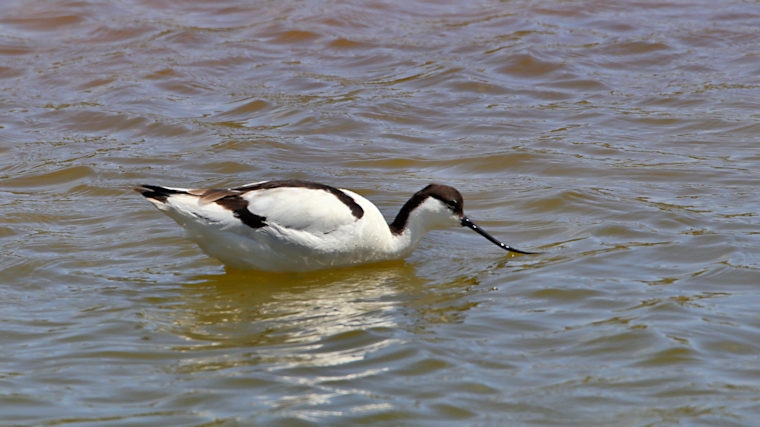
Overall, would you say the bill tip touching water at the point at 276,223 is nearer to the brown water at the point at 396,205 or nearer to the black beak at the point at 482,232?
the brown water at the point at 396,205

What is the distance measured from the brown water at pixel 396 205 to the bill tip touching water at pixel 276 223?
163mm

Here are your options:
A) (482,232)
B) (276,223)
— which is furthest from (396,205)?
(276,223)

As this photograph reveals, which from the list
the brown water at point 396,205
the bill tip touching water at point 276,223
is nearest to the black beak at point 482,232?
the brown water at point 396,205

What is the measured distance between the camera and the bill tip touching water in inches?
277

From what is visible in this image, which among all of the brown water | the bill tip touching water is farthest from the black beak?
the bill tip touching water

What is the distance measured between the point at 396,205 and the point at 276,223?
1.88 m

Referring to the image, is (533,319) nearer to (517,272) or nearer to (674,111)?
(517,272)

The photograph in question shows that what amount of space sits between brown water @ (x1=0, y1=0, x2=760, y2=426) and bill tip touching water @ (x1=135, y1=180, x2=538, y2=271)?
0.53 feet

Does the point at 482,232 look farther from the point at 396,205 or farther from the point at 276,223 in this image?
the point at 276,223

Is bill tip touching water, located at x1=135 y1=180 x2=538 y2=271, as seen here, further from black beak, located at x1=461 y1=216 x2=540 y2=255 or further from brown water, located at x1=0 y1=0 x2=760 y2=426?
black beak, located at x1=461 y1=216 x2=540 y2=255

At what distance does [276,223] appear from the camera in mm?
7062

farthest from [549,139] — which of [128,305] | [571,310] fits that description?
[128,305]

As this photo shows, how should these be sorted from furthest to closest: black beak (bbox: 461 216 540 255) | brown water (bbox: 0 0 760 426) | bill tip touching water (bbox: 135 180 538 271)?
black beak (bbox: 461 216 540 255) → bill tip touching water (bbox: 135 180 538 271) → brown water (bbox: 0 0 760 426)

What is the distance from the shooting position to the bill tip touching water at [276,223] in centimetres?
702
